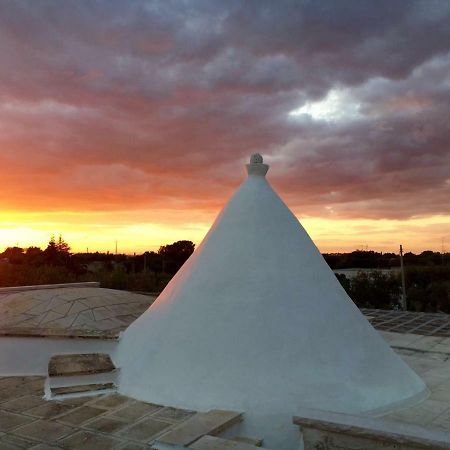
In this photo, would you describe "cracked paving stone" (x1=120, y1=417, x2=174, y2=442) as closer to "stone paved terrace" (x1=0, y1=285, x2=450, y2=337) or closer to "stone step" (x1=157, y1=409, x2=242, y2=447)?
"stone step" (x1=157, y1=409, x2=242, y2=447)

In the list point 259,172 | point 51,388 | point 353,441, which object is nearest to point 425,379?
point 353,441

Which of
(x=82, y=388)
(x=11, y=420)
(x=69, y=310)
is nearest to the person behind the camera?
(x=11, y=420)

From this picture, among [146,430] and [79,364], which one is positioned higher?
[79,364]

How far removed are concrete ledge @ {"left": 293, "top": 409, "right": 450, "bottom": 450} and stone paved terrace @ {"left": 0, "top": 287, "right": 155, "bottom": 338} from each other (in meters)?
5.66

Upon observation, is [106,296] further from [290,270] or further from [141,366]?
[290,270]

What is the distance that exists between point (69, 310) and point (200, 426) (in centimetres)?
616

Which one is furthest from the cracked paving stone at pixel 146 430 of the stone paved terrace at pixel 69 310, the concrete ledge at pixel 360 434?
the stone paved terrace at pixel 69 310

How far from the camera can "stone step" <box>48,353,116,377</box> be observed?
5355 mm

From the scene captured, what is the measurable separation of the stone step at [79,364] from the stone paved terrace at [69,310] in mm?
2478

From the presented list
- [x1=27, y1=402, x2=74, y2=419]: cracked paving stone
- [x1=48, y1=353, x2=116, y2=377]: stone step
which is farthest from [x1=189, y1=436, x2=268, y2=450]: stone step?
[x1=48, y1=353, x2=116, y2=377]: stone step

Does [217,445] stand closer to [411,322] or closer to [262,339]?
[262,339]

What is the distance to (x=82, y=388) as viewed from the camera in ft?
17.2

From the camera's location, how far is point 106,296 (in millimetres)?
10391

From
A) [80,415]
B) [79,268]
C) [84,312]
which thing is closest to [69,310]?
[84,312]
